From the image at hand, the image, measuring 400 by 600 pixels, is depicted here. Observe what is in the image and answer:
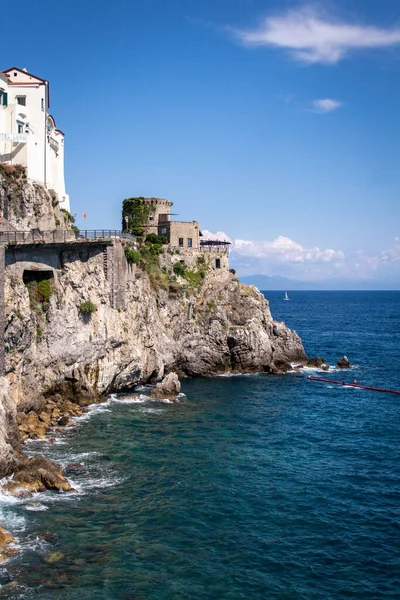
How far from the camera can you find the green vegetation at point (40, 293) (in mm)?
52188

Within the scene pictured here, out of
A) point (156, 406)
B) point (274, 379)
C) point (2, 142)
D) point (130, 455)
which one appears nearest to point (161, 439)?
point (130, 455)

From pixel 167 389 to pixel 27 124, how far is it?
30.7 m

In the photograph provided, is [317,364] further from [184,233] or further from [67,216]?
[67,216]

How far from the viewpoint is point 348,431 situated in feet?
167

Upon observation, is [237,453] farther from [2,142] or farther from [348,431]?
[2,142]

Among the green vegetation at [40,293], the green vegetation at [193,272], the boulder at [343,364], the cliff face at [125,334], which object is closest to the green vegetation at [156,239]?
the green vegetation at [193,272]

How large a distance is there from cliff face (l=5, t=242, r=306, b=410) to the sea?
4.75 m

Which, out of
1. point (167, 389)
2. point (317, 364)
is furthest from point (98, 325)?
point (317, 364)

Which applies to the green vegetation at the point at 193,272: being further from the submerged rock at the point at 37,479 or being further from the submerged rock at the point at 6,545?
the submerged rock at the point at 6,545

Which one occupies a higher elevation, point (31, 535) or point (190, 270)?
point (190, 270)

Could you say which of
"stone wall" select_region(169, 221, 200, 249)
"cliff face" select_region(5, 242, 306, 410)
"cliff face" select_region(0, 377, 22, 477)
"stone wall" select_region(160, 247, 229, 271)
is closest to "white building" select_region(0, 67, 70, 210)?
"cliff face" select_region(5, 242, 306, 410)

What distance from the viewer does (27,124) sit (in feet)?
196

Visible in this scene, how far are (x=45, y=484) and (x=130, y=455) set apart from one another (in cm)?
809

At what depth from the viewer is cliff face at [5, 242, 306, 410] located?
161ft
